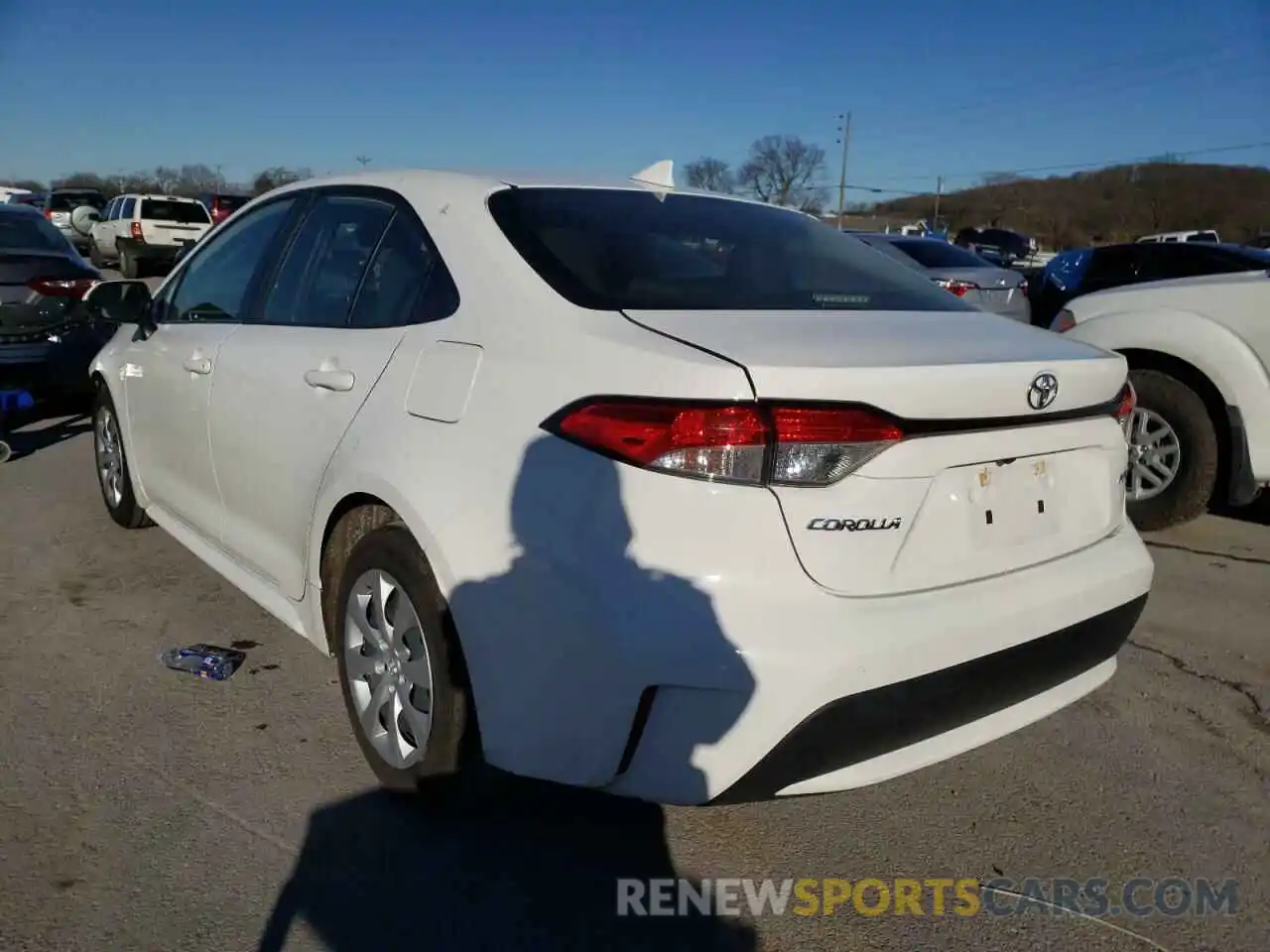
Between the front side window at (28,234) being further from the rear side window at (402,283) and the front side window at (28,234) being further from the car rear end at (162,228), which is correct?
the car rear end at (162,228)

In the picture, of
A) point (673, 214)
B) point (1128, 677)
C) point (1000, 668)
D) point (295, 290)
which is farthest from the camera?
point (1128, 677)

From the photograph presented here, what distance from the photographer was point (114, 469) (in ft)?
16.0

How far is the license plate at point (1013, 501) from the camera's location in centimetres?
220

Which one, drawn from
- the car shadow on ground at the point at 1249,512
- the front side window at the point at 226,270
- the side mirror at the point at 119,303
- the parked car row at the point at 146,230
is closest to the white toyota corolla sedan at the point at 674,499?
the front side window at the point at 226,270

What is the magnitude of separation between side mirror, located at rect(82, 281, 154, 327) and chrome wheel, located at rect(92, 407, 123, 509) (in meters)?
0.66

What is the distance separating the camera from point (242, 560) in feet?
11.2

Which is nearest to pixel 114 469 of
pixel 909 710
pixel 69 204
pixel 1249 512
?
pixel 909 710

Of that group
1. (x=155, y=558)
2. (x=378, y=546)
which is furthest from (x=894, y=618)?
(x=155, y=558)

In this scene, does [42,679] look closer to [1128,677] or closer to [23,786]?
[23,786]

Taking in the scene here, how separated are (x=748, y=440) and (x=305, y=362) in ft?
5.11

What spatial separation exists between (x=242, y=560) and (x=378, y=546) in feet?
3.78

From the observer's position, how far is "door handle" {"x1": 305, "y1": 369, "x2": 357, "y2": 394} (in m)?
2.71

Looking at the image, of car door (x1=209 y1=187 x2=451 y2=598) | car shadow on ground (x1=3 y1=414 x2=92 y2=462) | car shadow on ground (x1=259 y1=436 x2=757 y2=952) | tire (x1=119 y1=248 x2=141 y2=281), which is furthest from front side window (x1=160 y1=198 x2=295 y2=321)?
tire (x1=119 y1=248 x2=141 y2=281)

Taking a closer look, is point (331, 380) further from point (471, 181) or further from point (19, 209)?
point (19, 209)
